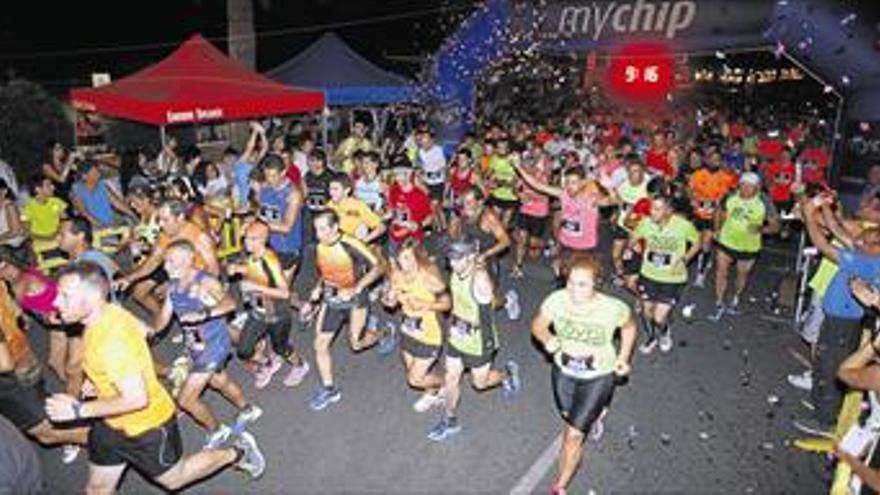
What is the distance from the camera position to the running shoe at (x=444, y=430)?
6254 millimetres

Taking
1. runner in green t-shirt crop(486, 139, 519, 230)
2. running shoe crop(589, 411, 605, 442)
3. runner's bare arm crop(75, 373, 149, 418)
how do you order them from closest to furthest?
1. runner's bare arm crop(75, 373, 149, 418)
2. running shoe crop(589, 411, 605, 442)
3. runner in green t-shirt crop(486, 139, 519, 230)

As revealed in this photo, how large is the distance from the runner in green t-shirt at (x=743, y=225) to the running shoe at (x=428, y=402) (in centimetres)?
403

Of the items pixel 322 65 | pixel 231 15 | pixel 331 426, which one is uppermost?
pixel 231 15

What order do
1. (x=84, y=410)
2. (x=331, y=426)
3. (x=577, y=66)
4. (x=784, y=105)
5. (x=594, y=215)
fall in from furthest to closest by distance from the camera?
(x=784, y=105) → (x=577, y=66) → (x=594, y=215) → (x=331, y=426) → (x=84, y=410)

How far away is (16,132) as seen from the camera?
50.1 feet

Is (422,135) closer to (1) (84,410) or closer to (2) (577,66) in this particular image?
(1) (84,410)

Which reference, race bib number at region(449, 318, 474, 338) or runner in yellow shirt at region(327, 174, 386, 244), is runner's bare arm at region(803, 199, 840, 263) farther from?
runner in yellow shirt at region(327, 174, 386, 244)

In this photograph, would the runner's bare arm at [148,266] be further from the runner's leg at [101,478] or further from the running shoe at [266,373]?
the runner's leg at [101,478]

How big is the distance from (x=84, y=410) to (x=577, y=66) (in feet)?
85.9

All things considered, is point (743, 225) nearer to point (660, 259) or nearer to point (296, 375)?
point (660, 259)

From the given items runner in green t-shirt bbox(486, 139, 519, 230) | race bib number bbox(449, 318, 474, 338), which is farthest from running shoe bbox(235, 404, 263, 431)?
runner in green t-shirt bbox(486, 139, 519, 230)

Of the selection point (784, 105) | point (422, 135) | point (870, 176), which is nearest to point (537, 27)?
point (422, 135)

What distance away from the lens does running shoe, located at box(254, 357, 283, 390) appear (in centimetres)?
727

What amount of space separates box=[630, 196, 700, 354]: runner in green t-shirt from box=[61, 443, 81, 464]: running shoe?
538 cm
